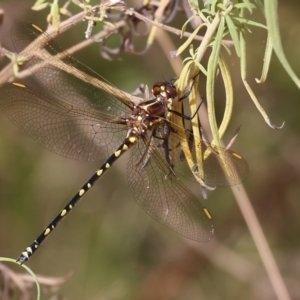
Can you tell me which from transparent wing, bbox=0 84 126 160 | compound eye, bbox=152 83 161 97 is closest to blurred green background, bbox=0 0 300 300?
transparent wing, bbox=0 84 126 160

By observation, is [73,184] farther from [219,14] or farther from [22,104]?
[219,14]

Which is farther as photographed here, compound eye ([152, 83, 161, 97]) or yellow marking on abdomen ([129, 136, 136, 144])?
yellow marking on abdomen ([129, 136, 136, 144])

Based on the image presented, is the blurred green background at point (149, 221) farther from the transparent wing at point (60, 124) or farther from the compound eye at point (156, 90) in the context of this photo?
the compound eye at point (156, 90)

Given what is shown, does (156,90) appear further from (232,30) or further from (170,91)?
(232,30)

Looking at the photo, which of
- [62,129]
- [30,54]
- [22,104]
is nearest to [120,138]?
[62,129]

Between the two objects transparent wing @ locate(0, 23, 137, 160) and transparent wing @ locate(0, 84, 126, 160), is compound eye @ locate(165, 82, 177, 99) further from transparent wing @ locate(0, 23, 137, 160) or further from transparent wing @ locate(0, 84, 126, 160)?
transparent wing @ locate(0, 84, 126, 160)

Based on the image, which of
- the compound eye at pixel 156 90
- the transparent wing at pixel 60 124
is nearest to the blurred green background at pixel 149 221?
the transparent wing at pixel 60 124

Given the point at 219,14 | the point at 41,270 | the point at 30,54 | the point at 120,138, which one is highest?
the point at 219,14
